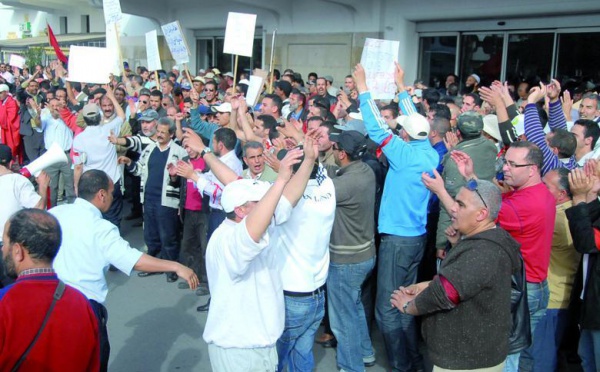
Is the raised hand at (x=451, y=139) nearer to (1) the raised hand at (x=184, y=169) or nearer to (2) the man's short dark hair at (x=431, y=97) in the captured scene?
(1) the raised hand at (x=184, y=169)

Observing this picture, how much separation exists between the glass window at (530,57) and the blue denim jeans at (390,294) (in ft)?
26.8

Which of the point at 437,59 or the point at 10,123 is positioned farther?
the point at 437,59

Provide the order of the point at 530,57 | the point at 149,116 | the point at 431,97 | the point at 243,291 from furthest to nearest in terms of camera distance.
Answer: the point at 530,57
the point at 431,97
the point at 149,116
the point at 243,291

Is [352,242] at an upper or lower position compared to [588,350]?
upper

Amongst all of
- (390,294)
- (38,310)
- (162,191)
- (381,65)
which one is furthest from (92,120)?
(38,310)

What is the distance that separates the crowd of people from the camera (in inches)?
114

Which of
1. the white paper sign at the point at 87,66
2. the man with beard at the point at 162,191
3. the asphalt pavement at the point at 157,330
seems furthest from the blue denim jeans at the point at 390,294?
the white paper sign at the point at 87,66

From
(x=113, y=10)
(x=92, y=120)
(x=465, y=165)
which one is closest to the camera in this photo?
(x=465, y=165)

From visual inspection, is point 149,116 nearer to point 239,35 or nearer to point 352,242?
point 239,35

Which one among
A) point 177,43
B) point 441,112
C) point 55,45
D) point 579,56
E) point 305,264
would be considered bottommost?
point 305,264

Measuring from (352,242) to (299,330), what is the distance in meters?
0.91

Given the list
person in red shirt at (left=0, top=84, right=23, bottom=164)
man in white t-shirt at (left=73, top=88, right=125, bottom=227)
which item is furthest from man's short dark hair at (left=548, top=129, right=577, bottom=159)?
person in red shirt at (left=0, top=84, right=23, bottom=164)

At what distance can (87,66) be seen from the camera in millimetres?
10328

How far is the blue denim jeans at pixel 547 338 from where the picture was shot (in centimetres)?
421
